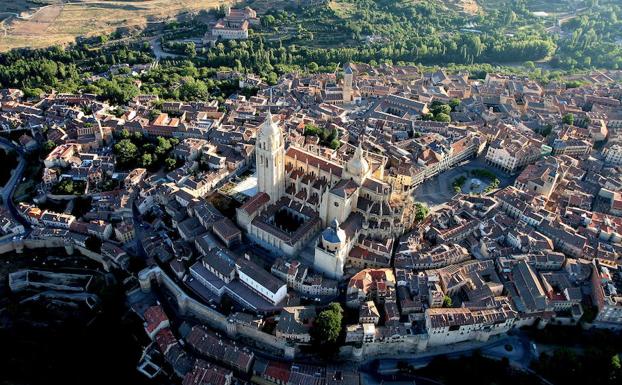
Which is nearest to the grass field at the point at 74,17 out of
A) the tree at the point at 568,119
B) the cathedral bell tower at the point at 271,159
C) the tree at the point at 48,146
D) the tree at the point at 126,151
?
the tree at the point at 48,146

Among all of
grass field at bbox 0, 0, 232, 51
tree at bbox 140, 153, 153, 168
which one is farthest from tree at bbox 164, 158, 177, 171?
grass field at bbox 0, 0, 232, 51

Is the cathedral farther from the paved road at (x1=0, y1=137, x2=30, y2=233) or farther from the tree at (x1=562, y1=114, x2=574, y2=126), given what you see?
the tree at (x1=562, y1=114, x2=574, y2=126)

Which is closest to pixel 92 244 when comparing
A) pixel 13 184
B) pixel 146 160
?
pixel 146 160

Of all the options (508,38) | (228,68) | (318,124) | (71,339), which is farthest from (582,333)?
(508,38)

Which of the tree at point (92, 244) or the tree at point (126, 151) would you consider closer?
the tree at point (92, 244)

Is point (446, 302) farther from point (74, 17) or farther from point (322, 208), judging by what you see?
point (74, 17)

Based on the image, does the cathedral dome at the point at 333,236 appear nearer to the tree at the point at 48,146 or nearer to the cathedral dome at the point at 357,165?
the cathedral dome at the point at 357,165
